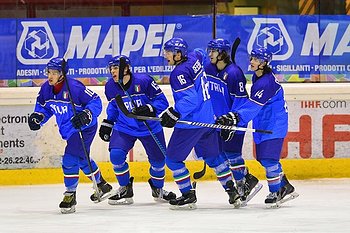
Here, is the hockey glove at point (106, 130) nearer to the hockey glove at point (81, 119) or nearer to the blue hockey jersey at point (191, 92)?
the hockey glove at point (81, 119)

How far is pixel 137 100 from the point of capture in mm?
7211

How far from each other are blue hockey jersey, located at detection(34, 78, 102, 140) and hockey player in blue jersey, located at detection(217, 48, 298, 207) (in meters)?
0.95

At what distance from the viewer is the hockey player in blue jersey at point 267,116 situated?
6.78m

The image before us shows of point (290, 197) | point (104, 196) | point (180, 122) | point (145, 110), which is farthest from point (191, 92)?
point (104, 196)

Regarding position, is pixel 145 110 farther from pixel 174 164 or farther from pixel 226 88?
pixel 226 88

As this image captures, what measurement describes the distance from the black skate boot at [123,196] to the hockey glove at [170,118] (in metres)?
0.98

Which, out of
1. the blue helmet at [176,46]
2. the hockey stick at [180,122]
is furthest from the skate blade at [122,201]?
the blue helmet at [176,46]

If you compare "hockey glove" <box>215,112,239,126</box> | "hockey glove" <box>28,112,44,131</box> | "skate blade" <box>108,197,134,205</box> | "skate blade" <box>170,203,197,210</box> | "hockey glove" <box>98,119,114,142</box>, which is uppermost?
"hockey glove" <box>215,112,239,126</box>

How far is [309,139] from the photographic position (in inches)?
357

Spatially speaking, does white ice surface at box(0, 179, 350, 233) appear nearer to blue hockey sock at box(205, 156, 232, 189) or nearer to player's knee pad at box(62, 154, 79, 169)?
blue hockey sock at box(205, 156, 232, 189)

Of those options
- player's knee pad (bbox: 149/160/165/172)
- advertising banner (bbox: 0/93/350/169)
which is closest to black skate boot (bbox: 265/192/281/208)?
player's knee pad (bbox: 149/160/165/172)

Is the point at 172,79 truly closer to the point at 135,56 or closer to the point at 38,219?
the point at 38,219

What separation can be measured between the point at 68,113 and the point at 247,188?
1436 millimetres

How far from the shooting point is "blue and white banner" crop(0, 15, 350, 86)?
9.23 metres
